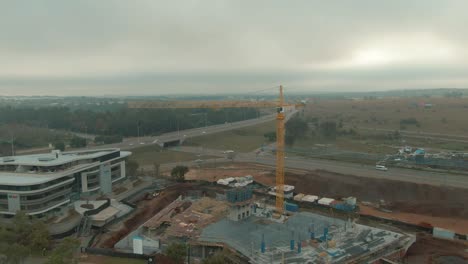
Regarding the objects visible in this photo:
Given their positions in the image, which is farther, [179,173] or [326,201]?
[179,173]

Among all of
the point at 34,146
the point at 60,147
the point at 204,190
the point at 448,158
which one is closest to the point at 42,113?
the point at 34,146

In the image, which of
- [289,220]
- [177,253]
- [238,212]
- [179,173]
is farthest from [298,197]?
[177,253]

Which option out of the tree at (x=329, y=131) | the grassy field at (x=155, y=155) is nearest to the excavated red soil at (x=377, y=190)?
the grassy field at (x=155, y=155)

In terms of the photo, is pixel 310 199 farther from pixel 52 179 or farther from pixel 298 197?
pixel 52 179

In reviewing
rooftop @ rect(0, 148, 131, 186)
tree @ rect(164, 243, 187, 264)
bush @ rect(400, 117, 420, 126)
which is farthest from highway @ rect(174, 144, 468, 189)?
bush @ rect(400, 117, 420, 126)

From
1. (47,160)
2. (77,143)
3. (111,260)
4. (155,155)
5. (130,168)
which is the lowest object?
(111,260)

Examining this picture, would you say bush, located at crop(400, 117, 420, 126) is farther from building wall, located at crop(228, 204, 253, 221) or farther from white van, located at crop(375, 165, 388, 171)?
building wall, located at crop(228, 204, 253, 221)
